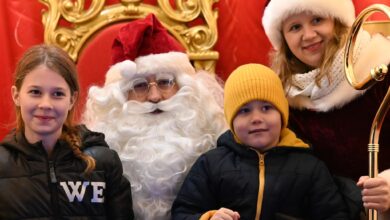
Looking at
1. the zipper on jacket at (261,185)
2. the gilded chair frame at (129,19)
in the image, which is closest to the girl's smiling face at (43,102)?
the zipper on jacket at (261,185)

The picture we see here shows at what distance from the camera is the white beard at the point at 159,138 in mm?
2084

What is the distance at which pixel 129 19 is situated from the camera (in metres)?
2.75

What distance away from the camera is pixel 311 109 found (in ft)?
6.87

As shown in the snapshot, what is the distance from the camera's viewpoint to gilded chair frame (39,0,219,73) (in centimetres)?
274

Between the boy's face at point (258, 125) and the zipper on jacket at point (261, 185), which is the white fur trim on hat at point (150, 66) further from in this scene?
the zipper on jacket at point (261, 185)

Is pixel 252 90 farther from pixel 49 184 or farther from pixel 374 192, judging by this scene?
pixel 49 184

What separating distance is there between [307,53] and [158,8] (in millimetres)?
937

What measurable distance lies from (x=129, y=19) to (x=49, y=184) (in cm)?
122

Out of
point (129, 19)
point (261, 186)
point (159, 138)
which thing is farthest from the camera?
point (129, 19)

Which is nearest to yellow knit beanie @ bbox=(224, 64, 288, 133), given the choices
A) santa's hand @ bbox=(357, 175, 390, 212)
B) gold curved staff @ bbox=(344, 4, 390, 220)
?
gold curved staff @ bbox=(344, 4, 390, 220)

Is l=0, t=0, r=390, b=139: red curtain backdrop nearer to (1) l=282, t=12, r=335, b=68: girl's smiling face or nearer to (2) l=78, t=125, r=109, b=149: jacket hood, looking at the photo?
(1) l=282, t=12, r=335, b=68: girl's smiling face

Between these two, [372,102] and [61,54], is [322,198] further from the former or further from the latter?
[61,54]

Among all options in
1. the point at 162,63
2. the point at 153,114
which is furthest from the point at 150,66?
the point at 153,114

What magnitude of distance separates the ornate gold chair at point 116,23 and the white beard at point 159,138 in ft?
1.54
